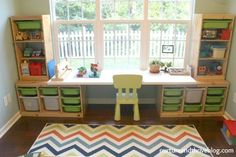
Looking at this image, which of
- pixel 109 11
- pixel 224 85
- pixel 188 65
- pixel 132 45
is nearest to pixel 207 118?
pixel 224 85

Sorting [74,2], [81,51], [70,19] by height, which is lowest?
[81,51]

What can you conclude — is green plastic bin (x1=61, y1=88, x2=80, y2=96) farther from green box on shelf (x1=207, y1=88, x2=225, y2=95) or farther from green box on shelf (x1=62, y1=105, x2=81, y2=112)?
green box on shelf (x1=207, y1=88, x2=225, y2=95)

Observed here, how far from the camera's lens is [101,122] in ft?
9.86

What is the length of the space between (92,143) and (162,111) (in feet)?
3.87

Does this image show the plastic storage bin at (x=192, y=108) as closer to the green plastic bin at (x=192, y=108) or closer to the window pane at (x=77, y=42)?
the green plastic bin at (x=192, y=108)

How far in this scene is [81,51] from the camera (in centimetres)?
343

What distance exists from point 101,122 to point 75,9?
1.78 m

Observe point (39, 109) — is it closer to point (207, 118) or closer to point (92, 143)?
point (92, 143)

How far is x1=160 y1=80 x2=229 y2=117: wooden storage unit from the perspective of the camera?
303 cm

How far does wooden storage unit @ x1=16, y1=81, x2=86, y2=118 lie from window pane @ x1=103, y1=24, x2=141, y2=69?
752 mm

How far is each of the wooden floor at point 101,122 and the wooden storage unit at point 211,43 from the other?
704 millimetres

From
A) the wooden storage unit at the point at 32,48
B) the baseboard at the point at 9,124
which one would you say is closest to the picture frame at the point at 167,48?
the wooden storage unit at the point at 32,48

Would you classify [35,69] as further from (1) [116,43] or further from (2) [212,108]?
(2) [212,108]

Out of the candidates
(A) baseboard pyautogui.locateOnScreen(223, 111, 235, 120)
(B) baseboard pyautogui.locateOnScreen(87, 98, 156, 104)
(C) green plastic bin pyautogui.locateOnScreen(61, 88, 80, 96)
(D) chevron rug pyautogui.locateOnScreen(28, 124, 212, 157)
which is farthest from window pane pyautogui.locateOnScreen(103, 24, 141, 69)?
(A) baseboard pyautogui.locateOnScreen(223, 111, 235, 120)
